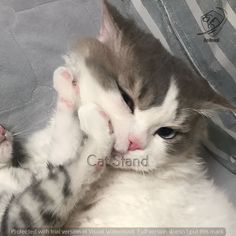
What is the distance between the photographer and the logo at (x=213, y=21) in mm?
1499

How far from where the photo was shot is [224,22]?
150cm

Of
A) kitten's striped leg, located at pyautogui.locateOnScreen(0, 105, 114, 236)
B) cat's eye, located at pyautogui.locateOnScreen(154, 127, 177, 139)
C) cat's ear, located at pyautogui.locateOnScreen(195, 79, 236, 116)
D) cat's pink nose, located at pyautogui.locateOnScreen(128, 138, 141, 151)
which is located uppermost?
kitten's striped leg, located at pyautogui.locateOnScreen(0, 105, 114, 236)

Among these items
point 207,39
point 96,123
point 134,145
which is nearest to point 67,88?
point 96,123

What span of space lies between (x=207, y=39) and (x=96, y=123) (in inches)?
23.7

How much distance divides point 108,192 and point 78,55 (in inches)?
17.3

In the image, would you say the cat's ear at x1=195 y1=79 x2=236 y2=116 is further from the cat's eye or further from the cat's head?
the cat's eye

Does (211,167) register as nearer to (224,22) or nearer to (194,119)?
(194,119)

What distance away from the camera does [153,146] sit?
1.23 meters

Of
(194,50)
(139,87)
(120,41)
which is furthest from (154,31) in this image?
(139,87)

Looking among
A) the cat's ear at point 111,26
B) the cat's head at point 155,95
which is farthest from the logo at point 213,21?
the cat's ear at point 111,26

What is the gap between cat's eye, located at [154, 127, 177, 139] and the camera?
4.08ft

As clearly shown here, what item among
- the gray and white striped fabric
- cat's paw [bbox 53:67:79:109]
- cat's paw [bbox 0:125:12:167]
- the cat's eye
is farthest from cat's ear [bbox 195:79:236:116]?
cat's paw [bbox 0:125:12:167]

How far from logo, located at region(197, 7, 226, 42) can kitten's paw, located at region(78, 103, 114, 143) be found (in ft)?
1.89

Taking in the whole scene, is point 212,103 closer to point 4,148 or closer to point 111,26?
point 111,26
